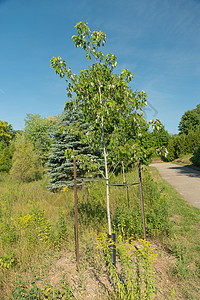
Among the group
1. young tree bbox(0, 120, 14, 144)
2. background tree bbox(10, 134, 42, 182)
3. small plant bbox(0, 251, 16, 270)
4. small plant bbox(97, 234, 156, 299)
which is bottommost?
small plant bbox(0, 251, 16, 270)

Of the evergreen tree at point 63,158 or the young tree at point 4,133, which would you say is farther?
Result: the young tree at point 4,133

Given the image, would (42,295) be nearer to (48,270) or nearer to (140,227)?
(48,270)

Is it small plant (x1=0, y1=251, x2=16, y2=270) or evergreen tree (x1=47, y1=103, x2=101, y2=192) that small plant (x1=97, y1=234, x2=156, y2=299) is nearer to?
small plant (x1=0, y1=251, x2=16, y2=270)

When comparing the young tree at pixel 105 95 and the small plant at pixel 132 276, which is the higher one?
the young tree at pixel 105 95

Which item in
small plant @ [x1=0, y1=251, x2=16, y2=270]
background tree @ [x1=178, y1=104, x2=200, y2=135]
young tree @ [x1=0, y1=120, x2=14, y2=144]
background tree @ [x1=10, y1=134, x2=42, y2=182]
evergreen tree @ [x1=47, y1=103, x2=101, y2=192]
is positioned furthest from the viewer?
background tree @ [x1=178, y1=104, x2=200, y2=135]

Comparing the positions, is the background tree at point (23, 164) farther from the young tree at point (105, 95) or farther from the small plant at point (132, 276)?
the small plant at point (132, 276)

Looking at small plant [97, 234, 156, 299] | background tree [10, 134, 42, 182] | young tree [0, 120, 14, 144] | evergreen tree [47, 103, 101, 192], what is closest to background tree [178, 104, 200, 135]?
young tree [0, 120, 14, 144]

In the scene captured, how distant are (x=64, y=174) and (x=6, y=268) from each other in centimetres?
597

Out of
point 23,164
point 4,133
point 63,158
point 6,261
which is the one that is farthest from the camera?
point 4,133

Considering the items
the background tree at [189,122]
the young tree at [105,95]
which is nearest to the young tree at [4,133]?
the young tree at [105,95]

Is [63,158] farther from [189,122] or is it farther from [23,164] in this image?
[189,122]

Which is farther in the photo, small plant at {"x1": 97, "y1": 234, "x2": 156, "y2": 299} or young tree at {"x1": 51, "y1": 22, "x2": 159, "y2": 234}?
young tree at {"x1": 51, "y1": 22, "x2": 159, "y2": 234}

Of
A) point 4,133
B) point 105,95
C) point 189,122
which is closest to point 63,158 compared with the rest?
point 105,95

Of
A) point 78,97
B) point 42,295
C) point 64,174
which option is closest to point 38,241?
point 42,295
